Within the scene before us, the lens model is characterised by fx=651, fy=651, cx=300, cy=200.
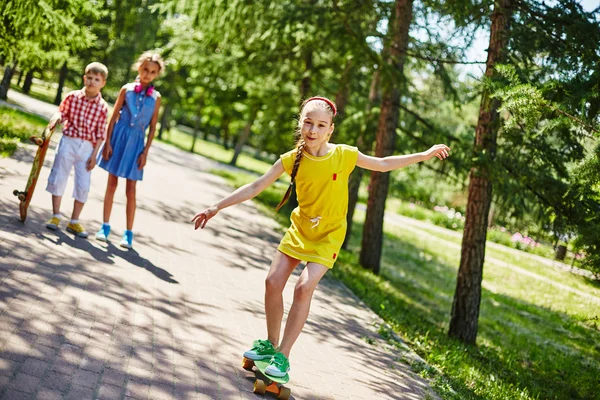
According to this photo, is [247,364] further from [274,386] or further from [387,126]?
[387,126]

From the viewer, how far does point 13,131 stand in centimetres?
1452

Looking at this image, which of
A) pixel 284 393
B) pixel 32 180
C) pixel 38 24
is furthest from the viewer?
pixel 38 24

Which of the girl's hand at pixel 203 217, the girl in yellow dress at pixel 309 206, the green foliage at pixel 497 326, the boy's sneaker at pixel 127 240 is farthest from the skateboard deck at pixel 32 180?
the green foliage at pixel 497 326

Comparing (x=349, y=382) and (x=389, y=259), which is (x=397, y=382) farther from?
(x=389, y=259)

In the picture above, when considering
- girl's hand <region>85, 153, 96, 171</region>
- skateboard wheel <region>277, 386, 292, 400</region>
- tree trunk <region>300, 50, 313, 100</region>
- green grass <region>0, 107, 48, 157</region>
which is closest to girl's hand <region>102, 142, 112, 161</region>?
girl's hand <region>85, 153, 96, 171</region>

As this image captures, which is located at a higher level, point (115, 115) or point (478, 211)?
point (478, 211)

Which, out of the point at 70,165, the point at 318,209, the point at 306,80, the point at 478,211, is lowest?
the point at 70,165

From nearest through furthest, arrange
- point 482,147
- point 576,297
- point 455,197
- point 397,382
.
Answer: point 397,382 < point 482,147 < point 576,297 < point 455,197

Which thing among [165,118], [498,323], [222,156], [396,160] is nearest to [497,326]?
[498,323]

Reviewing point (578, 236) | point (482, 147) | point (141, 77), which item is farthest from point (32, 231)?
point (578, 236)

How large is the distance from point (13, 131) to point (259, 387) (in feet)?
40.1

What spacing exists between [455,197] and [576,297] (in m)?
27.9

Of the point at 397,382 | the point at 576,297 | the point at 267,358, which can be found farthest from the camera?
the point at 576,297

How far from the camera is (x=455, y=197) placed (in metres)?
38.0
